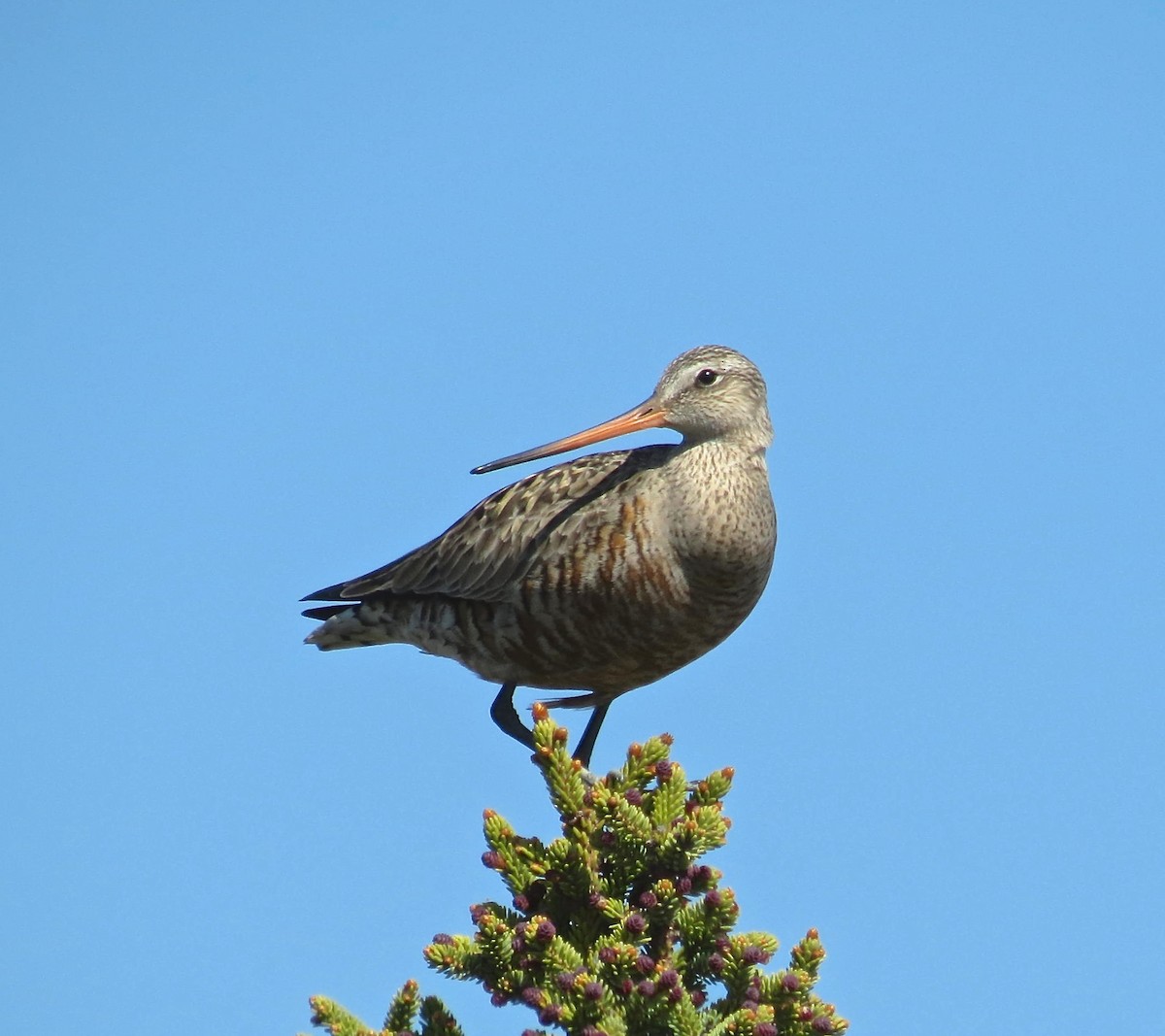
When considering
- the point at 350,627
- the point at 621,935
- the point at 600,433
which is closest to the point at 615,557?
the point at 600,433

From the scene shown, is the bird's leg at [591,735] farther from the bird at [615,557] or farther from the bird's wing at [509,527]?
the bird's wing at [509,527]

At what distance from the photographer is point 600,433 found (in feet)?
30.0

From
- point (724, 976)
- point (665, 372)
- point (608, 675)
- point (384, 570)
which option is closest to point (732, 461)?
point (665, 372)

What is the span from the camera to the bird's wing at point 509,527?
9.14 m

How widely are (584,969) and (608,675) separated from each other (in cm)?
358

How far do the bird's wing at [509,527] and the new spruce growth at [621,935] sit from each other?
314 cm

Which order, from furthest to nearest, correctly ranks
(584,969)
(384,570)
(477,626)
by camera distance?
(384,570)
(477,626)
(584,969)

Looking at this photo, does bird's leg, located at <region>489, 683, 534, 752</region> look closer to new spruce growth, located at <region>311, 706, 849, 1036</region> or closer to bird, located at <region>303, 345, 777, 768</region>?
bird, located at <region>303, 345, 777, 768</region>

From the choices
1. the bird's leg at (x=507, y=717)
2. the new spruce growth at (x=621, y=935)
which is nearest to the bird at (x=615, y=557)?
the bird's leg at (x=507, y=717)

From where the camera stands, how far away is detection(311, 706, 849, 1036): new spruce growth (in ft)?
17.1

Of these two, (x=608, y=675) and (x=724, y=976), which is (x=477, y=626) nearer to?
(x=608, y=675)

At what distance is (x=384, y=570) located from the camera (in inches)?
407

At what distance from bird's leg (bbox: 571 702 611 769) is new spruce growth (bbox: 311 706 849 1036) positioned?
3484 mm

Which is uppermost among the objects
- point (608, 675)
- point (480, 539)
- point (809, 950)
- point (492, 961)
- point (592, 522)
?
point (480, 539)
